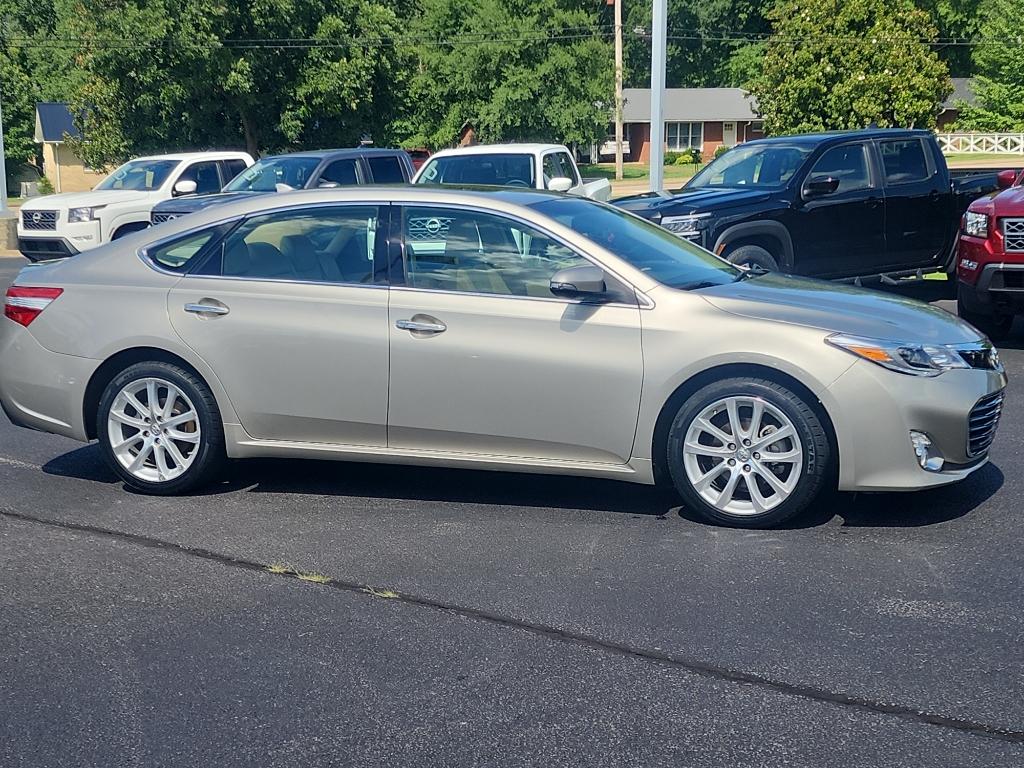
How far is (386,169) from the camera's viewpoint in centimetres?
1927

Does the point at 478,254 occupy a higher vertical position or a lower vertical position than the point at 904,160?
higher

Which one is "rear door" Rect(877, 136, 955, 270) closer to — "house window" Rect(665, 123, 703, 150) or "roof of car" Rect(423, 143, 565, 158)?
"roof of car" Rect(423, 143, 565, 158)

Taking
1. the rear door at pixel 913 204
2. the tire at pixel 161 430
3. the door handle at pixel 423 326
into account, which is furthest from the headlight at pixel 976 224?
the tire at pixel 161 430

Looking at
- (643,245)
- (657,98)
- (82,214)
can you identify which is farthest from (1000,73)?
(643,245)

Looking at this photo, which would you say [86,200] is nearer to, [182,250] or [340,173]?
[340,173]

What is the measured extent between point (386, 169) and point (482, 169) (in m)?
2.98

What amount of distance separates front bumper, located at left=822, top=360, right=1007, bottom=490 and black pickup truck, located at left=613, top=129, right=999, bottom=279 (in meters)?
6.88

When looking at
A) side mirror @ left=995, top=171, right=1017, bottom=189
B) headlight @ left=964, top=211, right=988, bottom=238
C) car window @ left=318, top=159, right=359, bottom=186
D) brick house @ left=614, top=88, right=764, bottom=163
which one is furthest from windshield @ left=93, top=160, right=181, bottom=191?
brick house @ left=614, top=88, right=764, bottom=163

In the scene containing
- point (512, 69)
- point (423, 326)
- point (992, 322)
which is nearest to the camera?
point (423, 326)

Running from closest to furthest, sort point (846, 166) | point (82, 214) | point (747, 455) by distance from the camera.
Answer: point (747, 455) < point (846, 166) < point (82, 214)

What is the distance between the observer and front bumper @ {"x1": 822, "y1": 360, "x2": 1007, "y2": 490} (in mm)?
5633

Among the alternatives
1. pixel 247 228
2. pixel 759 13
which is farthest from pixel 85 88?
pixel 759 13

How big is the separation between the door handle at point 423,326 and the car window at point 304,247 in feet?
1.14

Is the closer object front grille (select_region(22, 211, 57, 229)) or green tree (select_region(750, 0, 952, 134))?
front grille (select_region(22, 211, 57, 229))
